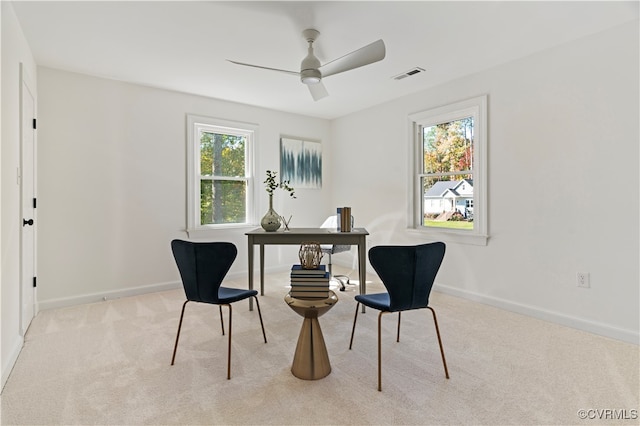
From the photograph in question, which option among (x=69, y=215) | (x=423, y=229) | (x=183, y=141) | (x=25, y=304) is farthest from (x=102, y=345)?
(x=423, y=229)

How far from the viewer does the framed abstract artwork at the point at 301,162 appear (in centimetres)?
514

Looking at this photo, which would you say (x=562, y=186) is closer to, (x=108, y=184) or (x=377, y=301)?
(x=377, y=301)

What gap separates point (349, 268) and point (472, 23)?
364 centimetres

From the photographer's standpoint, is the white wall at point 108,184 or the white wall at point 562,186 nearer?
the white wall at point 562,186

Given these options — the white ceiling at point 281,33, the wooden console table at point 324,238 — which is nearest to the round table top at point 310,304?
the wooden console table at point 324,238

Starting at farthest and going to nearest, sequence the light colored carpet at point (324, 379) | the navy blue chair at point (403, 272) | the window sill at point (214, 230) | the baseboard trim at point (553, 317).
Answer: the window sill at point (214, 230), the baseboard trim at point (553, 317), the navy blue chair at point (403, 272), the light colored carpet at point (324, 379)

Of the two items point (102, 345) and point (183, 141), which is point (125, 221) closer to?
point (183, 141)

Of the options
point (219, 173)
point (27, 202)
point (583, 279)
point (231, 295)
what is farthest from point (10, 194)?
point (583, 279)

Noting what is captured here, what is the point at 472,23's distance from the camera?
2.57 metres

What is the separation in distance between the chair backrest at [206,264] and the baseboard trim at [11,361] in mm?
1142

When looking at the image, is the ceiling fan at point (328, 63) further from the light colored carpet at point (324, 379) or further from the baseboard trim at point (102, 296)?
the baseboard trim at point (102, 296)

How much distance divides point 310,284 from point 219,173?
118 inches

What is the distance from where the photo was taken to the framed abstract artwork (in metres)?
5.14

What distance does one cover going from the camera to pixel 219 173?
4.59 metres
